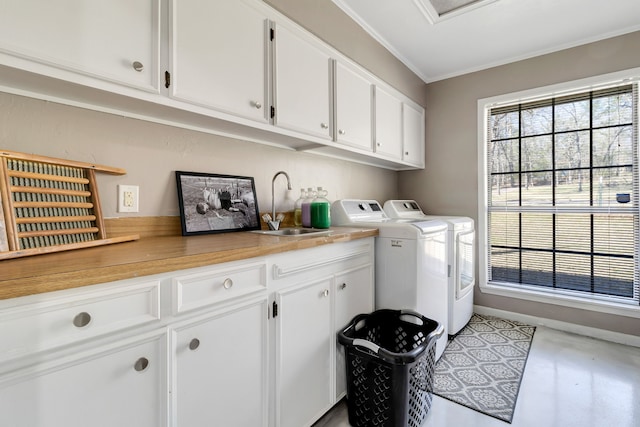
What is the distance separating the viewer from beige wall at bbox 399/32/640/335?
8.01 feet

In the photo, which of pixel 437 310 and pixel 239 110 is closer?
pixel 239 110

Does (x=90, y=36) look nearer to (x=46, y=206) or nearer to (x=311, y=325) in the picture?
Result: (x=46, y=206)

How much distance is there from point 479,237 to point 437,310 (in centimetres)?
135

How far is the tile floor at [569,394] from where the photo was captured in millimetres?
1549

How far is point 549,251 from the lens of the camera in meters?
2.78

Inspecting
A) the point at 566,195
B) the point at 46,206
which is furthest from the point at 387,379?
the point at 566,195

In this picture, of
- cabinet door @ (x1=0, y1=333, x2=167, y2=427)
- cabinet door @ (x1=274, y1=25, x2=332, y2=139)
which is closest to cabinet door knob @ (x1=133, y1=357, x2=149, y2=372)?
cabinet door @ (x1=0, y1=333, x2=167, y2=427)

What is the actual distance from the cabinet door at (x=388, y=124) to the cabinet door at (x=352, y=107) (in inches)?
5.5

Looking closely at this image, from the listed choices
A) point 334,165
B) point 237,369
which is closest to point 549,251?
point 334,165

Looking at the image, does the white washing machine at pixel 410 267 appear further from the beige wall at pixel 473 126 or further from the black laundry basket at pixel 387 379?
the beige wall at pixel 473 126

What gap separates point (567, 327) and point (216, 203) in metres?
3.14

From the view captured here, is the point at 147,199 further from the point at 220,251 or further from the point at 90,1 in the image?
the point at 90,1

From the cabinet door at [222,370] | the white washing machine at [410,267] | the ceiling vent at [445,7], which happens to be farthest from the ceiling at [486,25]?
the cabinet door at [222,370]

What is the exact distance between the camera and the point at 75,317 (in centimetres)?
71
